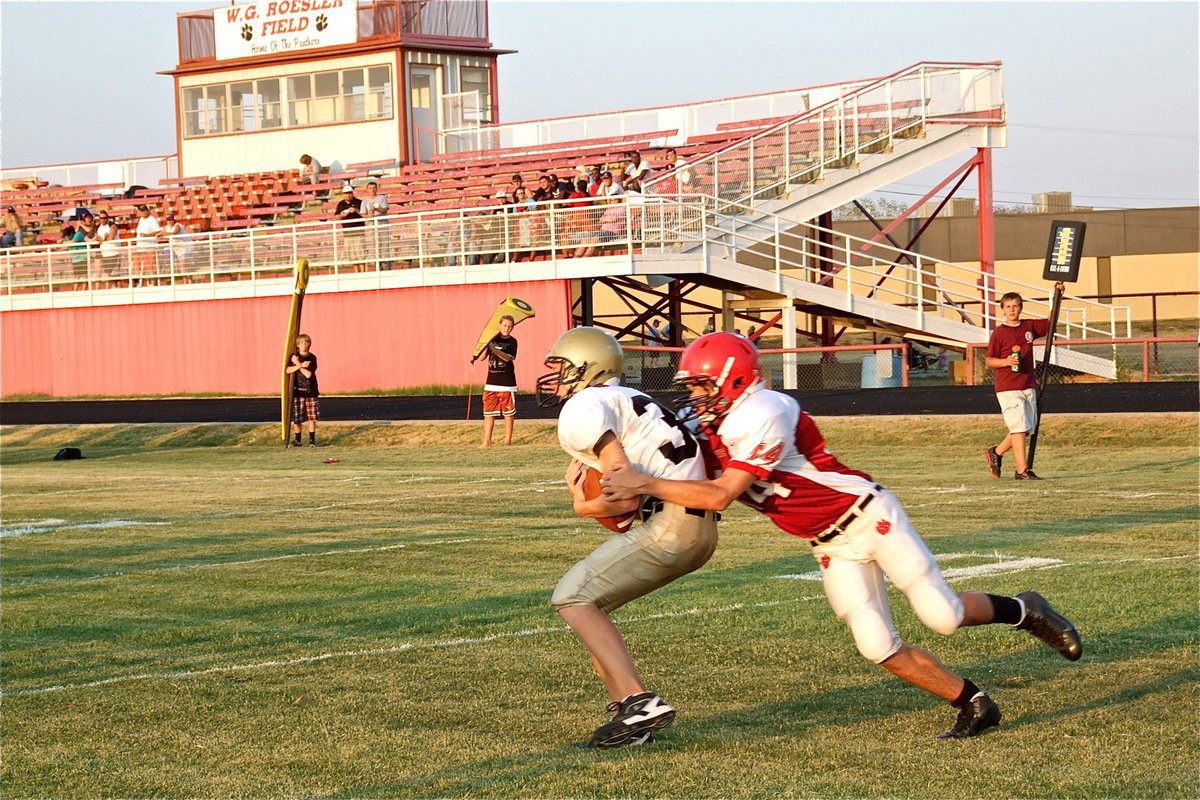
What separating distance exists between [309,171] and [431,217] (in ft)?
24.0

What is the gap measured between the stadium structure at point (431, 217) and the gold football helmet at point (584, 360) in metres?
22.6

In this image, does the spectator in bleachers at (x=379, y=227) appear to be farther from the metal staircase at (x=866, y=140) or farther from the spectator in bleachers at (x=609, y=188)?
the metal staircase at (x=866, y=140)

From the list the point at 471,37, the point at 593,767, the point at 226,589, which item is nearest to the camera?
the point at 593,767

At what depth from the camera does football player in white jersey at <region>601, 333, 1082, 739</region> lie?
6.38 meters

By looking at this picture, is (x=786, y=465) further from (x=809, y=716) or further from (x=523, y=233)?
(x=523, y=233)

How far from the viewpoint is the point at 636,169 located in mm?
33281

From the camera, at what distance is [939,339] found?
31.8m

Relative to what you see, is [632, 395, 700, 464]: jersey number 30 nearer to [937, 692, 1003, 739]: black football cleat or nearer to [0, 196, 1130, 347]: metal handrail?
[937, 692, 1003, 739]: black football cleat

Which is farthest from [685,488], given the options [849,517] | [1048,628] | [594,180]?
[594,180]

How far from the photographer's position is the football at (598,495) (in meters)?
6.80

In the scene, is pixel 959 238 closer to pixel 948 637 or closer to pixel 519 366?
pixel 519 366

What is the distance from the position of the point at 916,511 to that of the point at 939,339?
1802 centimetres

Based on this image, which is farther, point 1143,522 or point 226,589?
point 1143,522

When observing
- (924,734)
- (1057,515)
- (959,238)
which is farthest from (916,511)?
(959,238)
